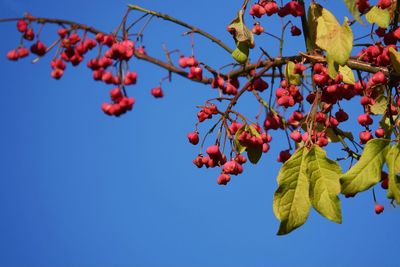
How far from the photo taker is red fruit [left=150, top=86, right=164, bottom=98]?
7.09 ft

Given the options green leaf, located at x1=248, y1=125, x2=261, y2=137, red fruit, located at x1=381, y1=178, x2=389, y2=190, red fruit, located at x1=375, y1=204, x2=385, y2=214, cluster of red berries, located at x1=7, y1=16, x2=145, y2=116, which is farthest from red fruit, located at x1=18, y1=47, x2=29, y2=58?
red fruit, located at x1=375, y1=204, x2=385, y2=214

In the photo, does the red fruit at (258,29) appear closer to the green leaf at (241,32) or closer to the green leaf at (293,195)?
the green leaf at (241,32)

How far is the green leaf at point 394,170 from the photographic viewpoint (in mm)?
1783

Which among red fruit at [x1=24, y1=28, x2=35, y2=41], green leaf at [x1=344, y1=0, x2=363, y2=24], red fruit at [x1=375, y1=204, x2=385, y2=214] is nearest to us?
green leaf at [x1=344, y1=0, x2=363, y2=24]

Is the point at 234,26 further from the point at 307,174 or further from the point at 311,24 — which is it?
the point at 307,174


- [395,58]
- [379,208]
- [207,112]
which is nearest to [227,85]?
[207,112]

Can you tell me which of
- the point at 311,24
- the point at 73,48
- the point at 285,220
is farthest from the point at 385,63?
the point at 73,48

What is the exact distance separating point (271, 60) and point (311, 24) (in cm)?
25

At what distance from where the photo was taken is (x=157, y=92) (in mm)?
2180

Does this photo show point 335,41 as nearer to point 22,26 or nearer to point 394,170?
point 394,170

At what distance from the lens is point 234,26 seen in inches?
85.0

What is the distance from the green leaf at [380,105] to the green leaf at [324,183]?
65 centimetres

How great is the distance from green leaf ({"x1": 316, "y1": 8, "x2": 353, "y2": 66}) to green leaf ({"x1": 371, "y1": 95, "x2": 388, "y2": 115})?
594 millimetres

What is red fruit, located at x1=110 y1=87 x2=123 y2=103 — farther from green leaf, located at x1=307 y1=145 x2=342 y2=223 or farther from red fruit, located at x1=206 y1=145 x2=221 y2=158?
green leaf, located at x1=307 y1=145 x2=342 y2=223
